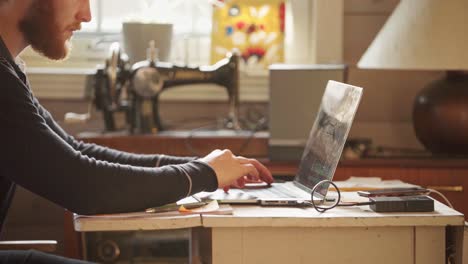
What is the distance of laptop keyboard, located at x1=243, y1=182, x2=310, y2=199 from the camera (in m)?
1.83

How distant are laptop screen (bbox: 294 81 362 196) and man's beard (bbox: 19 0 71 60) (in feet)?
2.03

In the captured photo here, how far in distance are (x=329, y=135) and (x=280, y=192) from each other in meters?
0.18

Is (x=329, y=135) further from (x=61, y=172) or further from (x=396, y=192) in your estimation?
(x=61, y=172)

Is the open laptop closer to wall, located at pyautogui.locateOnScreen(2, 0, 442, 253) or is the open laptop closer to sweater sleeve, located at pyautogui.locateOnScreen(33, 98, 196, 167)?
sweater sleeve, located at pyautogui.locateOnScreen(33, 98, 196, 167)

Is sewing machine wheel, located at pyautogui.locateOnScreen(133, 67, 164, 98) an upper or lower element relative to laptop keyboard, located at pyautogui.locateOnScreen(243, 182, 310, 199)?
upper

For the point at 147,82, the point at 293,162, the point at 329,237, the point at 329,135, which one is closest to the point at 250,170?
the point at 329,135

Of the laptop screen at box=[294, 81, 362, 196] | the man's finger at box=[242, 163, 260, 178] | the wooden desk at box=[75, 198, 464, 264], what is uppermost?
the laptop screen at box=[294, 81, 362, 196]

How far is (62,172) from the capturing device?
5.06 ft

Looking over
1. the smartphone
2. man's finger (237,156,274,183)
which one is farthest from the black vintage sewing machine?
the smartphone

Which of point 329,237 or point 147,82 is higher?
point 147,82

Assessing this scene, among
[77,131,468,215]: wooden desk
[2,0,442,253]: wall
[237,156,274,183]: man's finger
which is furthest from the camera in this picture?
[2,0,442,253]: wall

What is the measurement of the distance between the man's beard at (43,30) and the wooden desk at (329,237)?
1.37 feet

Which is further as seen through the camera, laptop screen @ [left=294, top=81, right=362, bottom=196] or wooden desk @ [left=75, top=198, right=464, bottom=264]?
laptop screen @ [left=294, top=81, right=362, bottom=196]

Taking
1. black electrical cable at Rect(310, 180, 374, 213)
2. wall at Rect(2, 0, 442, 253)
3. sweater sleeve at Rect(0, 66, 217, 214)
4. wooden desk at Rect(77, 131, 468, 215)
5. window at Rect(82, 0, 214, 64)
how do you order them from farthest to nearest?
1. window at Rect(82, 0, 214, 64)
2. wall at Rect(2, 0, 442, 253)
3. wooden desk at Rect(77, 131, 468, 215)
4. black electrical cable at Rect(310, 180, 374, 213)
5. sweater sleeve at Rect(0, 66, 217, 214)
